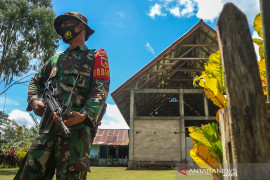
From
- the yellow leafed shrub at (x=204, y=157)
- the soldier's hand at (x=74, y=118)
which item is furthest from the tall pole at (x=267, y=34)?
the soldier's hand at (x=74, y=118)

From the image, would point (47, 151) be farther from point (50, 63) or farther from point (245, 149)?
point (245, 149)

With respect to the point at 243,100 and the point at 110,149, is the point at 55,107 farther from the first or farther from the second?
the point at 110,149

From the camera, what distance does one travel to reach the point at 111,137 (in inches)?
902

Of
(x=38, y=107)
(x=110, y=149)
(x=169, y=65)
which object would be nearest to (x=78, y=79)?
(x=38, y=107)

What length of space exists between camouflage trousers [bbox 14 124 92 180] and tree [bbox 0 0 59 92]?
13.6m

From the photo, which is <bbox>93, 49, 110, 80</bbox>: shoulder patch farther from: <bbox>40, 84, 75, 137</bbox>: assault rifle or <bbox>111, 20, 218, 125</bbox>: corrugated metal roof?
<bbox>111, 20, 218, 125</bbox>: corrugated metal roof

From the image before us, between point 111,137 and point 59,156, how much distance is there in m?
21.8

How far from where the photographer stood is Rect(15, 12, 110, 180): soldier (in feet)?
4.95

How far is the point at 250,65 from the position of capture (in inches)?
30.8

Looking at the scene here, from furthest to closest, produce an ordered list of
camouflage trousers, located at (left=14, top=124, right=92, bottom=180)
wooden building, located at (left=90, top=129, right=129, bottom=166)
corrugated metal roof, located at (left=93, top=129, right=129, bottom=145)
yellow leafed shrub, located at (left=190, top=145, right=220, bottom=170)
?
1. corrugated metal roof, located at (left=93, top=129, right=129, bottom=145)
2. wooden building, located at (left=90, top=129, right=129, bottom=166)
3. camouflage trousers, located at (left=14, top=124, right=92, bottom=180)
4. yellow leafed shrub, located at (left=190, top=145, right=220, bottom=170)

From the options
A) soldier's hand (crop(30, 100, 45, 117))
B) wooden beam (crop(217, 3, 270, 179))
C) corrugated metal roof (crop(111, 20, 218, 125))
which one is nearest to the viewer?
wooden beam (crop(217, 3, 270, 179))

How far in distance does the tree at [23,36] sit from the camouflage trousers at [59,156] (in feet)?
44.7

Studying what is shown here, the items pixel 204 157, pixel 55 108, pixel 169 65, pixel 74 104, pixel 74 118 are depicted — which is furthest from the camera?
pixel 169 65

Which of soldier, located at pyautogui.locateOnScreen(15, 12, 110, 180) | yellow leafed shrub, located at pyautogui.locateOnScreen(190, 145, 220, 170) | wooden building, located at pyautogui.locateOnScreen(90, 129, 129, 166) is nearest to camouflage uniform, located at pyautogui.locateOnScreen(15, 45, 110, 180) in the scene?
soldier, located at pyautogui.locateOnScreen(15, 12, 110, 180)
